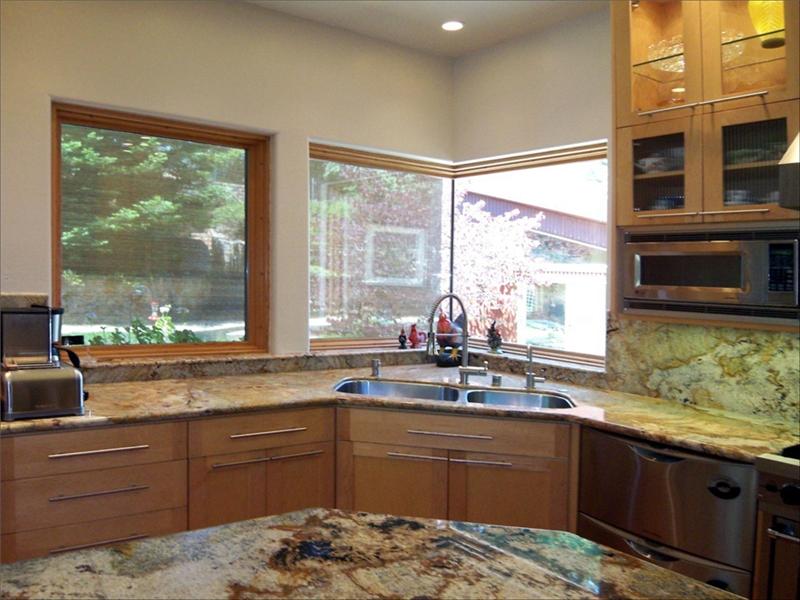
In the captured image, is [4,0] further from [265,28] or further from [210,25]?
[265,28]

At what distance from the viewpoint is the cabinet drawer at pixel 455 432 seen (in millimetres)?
2703

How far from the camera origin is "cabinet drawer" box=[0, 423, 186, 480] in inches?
89.8

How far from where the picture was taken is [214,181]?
3.48 meters

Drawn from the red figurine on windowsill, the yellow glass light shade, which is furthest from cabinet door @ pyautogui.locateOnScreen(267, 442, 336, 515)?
the yellow glass light shade

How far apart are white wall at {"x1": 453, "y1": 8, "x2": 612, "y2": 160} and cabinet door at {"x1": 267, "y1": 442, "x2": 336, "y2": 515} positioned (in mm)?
2039

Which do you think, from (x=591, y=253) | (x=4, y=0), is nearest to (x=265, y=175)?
(x=4, y=0)

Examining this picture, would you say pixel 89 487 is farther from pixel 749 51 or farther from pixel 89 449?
pixel 749 51

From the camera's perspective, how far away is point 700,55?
252 cm

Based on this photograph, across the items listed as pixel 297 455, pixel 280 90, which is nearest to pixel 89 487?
pixel 297 455

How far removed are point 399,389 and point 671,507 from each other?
58.8 inches

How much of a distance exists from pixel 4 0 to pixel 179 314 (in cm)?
156

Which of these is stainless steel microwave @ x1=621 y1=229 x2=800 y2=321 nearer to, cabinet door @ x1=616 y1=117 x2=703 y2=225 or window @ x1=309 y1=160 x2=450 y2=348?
cabinet door @ x1=616 y1=117 x2=703 y2=225

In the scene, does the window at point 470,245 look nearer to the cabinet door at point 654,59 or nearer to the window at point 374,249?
the window at point 374,249

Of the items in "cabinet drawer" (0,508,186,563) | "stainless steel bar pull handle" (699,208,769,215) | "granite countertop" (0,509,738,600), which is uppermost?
"stainless steel bar pull handle" (699,208,769,215)
